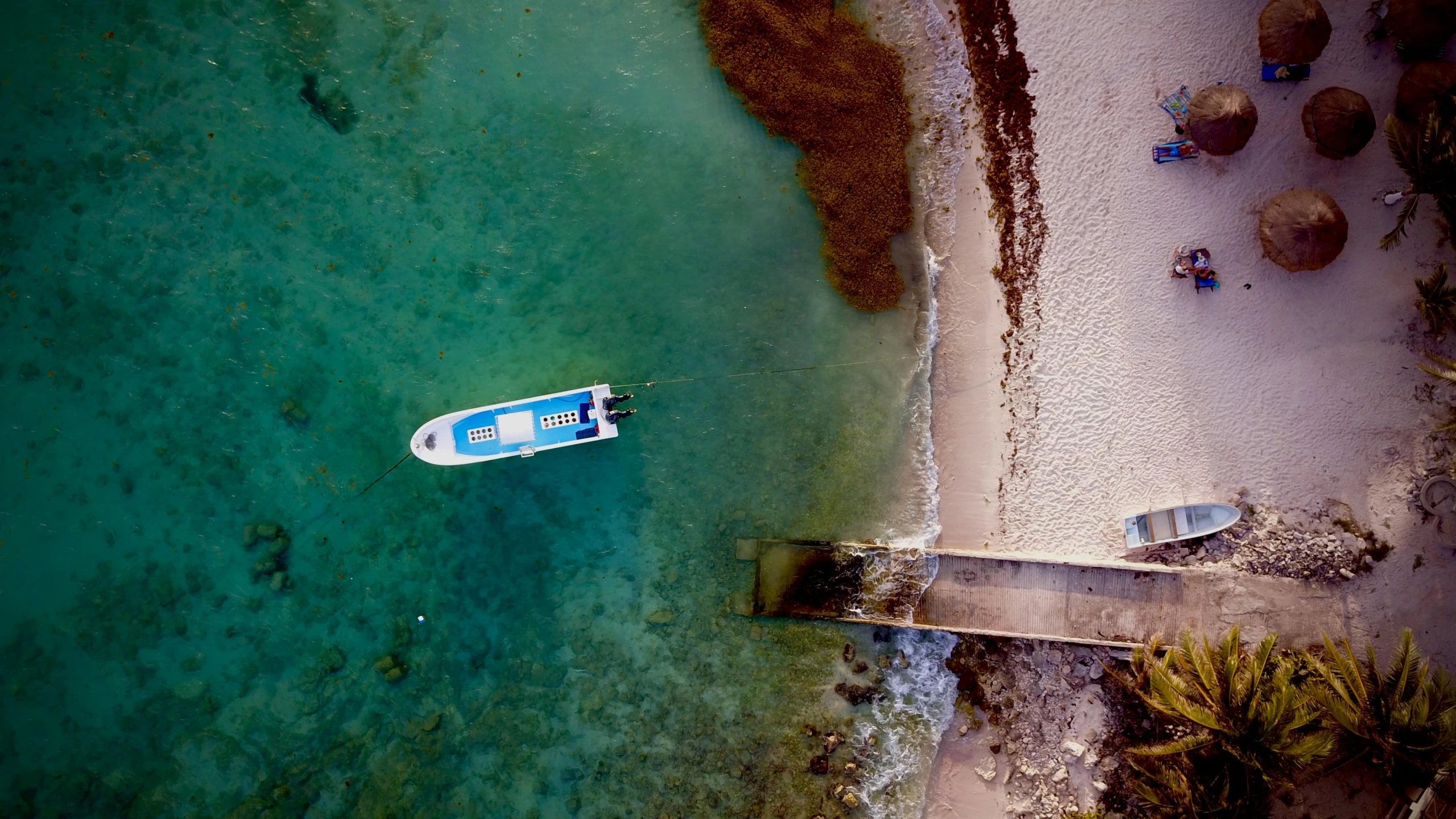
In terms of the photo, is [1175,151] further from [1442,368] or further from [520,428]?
[520,428]

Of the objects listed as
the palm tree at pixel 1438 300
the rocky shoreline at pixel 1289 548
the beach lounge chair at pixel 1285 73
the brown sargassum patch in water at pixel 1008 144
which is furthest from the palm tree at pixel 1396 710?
the beach lounge chair at pixel 1285 73

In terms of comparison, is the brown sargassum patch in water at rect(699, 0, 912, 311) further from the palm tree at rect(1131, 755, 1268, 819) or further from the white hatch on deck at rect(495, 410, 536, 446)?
the palm tree at rect(1131, 755, 1268, 819)

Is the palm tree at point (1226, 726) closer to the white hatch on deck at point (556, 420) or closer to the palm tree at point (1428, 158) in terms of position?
the palm tree at point (1428, 158)

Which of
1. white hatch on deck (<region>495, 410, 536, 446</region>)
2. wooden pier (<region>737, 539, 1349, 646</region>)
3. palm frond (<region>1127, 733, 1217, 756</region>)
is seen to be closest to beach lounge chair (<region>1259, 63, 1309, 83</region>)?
wooden pier (<region>737, 539, 1349, 646</region>)

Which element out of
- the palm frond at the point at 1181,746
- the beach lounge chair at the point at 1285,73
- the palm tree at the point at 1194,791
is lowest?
the palm tree at the point at 1194,791

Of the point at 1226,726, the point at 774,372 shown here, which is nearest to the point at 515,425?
the point at 774,372
